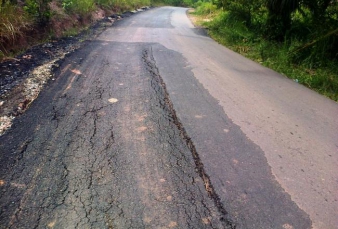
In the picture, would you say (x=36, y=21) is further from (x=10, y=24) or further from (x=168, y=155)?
(x=168, y=155)

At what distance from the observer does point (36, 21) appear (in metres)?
7.50

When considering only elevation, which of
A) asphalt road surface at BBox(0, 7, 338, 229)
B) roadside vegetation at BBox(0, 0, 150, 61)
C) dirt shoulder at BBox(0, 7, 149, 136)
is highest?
roadside vegetation at BBox(0, 0, 150, 61)

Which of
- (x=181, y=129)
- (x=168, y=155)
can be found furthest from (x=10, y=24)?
(x=168, y=155)

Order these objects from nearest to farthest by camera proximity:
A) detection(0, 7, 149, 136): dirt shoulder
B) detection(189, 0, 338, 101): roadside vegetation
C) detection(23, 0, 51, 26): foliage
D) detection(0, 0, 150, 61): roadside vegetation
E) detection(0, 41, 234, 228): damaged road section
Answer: detection(0, 41, 234, 228): damaged road section → detection(0, 7, 149, 136): dirt shoulder → detection(0, 0, 150, 61): roadside vegetation → detection(189, 0, 338, 101): roadside vegetation → detection(23, 0, 51, 26): foliage

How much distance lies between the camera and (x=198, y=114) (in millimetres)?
4219

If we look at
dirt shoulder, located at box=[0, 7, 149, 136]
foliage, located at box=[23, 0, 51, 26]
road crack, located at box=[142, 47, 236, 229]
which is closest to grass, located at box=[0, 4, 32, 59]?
foliage, located at box=[23, 0, 51, 26]

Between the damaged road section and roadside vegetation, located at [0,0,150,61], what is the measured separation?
2.28 metres

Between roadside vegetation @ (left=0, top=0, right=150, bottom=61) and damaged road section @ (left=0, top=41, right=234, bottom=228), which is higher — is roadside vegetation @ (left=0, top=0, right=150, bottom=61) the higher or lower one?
the higher one

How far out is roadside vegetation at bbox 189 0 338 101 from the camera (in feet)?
22.4

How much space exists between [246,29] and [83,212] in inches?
403

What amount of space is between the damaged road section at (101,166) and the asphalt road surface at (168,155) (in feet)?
0.04

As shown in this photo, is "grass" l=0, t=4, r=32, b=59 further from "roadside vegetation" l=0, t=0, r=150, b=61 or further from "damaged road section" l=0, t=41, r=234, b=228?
"damaged road section" l=0, t=41, r=234, b=228

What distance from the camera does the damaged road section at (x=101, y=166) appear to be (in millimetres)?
2326

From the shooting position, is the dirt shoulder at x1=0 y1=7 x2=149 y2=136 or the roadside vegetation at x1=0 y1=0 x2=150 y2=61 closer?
the dirt shoulder at x1=0 y1=7 x2=149 y2=136
